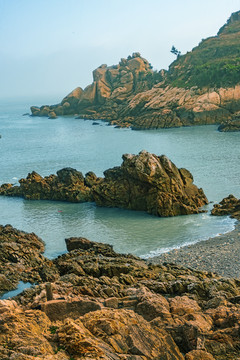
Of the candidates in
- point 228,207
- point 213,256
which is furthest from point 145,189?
point 213,256

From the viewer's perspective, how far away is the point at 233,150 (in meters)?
71.6

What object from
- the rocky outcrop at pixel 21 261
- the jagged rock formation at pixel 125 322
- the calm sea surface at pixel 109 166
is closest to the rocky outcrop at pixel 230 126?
the calm sea surface at pixel 109 166

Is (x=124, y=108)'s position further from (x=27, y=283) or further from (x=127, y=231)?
(x=27, y=283)

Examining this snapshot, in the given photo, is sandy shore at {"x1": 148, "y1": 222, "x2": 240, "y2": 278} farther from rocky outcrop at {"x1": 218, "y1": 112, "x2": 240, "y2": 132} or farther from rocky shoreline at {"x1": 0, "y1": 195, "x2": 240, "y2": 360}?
rocky outcrop at {"x1": 218, "y1": 112, "x2": 240, "y2": 132}

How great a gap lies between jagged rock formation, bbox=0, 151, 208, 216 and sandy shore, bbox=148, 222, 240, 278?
780 centimetres

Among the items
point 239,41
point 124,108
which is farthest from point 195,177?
point 239,41

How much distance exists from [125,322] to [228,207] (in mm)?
27931

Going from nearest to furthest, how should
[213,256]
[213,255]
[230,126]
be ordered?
[213,256] < [213,255] < [230,126]

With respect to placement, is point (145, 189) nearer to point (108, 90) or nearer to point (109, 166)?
point (109, 166)

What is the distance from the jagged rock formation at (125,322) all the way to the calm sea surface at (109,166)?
475 inches

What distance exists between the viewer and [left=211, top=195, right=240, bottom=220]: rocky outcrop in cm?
3954

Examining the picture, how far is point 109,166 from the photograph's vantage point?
218 feet

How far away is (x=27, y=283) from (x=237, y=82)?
97672 millimetres

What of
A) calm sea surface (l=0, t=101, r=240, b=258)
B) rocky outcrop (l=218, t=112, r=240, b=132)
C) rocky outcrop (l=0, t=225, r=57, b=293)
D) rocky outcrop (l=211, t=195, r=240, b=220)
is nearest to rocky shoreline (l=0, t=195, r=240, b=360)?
rocky outcrop (l=0, t=225, r=57, b=293)
